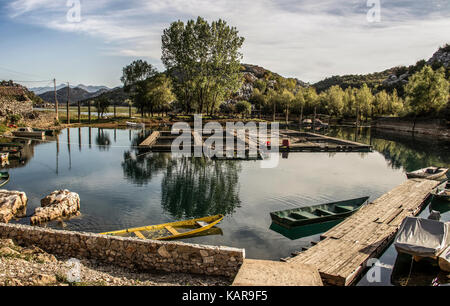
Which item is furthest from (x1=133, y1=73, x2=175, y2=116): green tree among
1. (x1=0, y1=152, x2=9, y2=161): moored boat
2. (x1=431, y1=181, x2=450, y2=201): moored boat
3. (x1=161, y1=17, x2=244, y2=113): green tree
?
(x1=431, y1=181, x2=450, y2=201): moored boat

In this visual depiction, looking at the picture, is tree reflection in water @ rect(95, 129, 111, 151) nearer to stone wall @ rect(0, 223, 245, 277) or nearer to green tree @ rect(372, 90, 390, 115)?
stone wall @ rect(0, 223, 245, 277)

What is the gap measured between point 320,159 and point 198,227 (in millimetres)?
25579

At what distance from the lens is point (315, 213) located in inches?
725

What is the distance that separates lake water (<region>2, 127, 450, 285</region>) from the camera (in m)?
17.1

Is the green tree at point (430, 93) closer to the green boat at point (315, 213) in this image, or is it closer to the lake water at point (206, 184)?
the lake water at point (206, 184)

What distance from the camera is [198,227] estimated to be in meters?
16.3

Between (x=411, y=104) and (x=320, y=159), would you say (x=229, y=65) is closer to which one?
(x=320, y=159)

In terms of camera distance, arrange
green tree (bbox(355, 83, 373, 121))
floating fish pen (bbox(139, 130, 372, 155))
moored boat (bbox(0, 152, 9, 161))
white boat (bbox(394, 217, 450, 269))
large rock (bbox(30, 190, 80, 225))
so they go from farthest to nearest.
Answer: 1. green tree (bbox(355, 83, 373, 121))
2. floating fish pen (bbox(139, 130, 372, 155))
3. moored boat (bbox(0, 152, 9, 161))
4. large rock (bbox(30, 190, 80, 225))
5. white boat (bbox(394, 217, 450, 269))

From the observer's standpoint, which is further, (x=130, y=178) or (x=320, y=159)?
(x=320, y=159)

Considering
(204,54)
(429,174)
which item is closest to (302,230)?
(429,174)

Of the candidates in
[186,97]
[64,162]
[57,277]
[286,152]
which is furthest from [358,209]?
[186,97]

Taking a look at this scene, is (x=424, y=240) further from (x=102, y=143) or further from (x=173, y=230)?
(x=102, y=143)

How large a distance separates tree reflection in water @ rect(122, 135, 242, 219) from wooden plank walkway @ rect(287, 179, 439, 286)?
23.3ft
